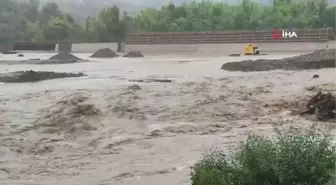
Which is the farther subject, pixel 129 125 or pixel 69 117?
pixel 69 117

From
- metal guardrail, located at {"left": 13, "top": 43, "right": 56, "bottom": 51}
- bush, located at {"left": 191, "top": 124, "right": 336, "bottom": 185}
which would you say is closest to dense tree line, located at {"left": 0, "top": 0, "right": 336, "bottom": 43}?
metal guardrail, located at {"left": 13, "top": 43, "right": 56, "bottom": 51}

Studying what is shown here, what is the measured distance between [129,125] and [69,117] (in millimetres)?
1370

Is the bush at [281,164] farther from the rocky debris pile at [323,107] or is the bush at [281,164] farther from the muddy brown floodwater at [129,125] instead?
the rocky debris pile at [323,107]

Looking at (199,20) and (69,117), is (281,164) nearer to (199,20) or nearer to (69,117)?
(69,117)

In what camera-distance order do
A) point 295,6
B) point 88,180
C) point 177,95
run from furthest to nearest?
point 295,6
point 177,95
point 88,180

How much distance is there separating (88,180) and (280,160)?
3.80 m

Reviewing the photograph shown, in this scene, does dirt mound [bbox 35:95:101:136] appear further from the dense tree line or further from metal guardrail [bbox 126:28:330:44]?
the dense tree line

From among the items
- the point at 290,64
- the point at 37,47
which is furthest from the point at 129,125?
the point at 37,47

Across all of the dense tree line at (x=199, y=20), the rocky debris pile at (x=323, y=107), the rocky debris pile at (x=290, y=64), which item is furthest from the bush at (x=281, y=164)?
the dense tree line at (x=199, y=20)

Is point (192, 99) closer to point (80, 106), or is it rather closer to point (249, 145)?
point (80, 106)

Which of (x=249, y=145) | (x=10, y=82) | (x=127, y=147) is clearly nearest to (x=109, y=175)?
(x=127, y=147)

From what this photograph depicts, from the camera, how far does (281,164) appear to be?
463cm

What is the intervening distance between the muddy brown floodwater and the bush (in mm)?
2126

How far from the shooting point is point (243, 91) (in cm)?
1616
